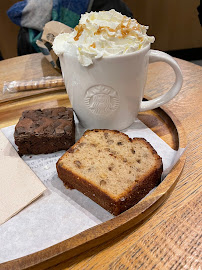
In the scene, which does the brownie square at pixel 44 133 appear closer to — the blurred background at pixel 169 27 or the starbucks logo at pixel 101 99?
the starbucks logo at pixel 101 99

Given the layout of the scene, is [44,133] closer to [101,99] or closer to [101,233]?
[101,99]

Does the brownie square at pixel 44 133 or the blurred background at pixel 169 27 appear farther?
the blurred background at pixel 169 27

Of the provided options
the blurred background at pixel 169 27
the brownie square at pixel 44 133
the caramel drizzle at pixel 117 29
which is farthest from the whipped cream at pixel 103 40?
the blurred background at pixel 169 27

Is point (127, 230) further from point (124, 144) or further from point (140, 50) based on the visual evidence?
point (140, 50)

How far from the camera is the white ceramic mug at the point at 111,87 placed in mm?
669

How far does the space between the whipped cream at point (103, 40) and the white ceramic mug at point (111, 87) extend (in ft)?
0.06

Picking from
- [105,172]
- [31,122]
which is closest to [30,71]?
[31,122]

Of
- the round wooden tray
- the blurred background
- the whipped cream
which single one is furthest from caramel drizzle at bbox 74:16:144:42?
the blurred background

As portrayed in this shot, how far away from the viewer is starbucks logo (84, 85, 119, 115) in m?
0.70

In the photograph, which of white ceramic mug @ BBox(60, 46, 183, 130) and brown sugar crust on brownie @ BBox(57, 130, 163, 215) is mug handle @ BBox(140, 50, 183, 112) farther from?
brown sugar crust on brownie @ BBox(57, 130, 163, 215)

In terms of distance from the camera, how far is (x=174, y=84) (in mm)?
776

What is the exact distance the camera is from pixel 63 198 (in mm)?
591

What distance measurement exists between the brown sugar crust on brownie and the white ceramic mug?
3.0 inches

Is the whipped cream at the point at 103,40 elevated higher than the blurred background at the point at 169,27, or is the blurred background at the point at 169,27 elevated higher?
the whipped cream at the point at 103,40
